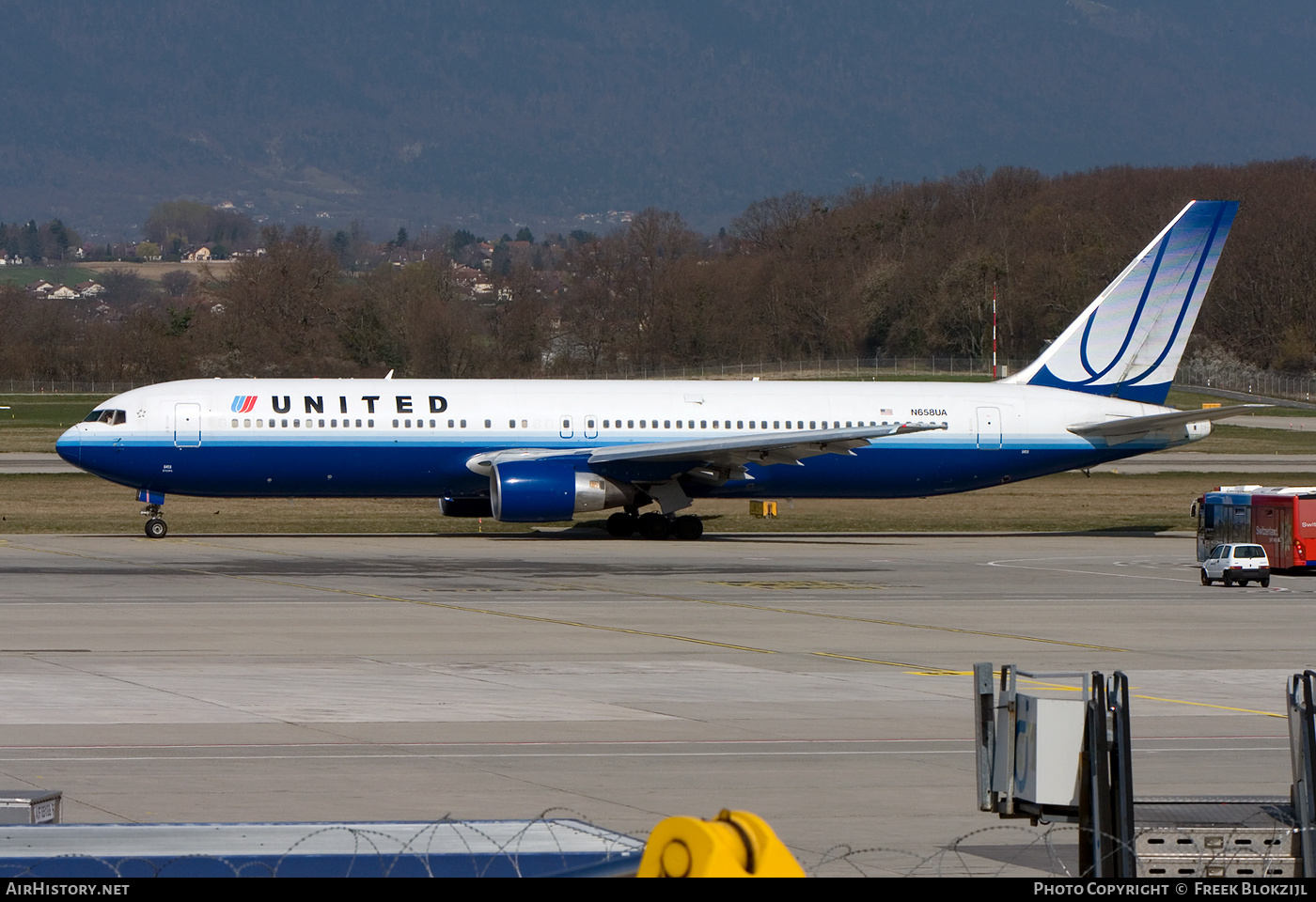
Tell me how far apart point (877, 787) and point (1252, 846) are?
201 inches

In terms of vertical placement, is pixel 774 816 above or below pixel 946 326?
below

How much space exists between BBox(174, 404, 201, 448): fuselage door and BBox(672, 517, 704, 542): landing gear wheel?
42.9ft

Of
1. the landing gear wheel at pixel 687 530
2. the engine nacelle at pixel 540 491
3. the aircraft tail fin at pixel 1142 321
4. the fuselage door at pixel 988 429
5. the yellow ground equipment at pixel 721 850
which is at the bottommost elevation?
the yellow ground equipment at pixel 721 850

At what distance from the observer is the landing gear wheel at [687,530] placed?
4644cm

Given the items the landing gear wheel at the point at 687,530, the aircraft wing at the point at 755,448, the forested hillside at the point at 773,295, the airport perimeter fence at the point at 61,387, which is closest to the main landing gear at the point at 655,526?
the landing gear wheel at the point at 687,530

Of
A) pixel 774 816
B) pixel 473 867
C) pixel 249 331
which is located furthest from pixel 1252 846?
pixel 249 331

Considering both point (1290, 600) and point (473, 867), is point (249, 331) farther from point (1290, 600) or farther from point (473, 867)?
point (473, 867)

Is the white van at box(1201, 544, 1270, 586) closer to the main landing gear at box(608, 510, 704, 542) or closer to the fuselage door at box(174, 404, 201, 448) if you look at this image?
the main landing gear at box(608, 510, 704, 542)

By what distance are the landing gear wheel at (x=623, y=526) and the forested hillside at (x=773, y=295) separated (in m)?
84.1

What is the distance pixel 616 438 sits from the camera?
45125mm

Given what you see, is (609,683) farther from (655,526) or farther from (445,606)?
(655,526)

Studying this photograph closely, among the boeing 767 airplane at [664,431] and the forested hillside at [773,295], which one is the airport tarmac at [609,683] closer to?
the boeing 767 airplane at [664,431]

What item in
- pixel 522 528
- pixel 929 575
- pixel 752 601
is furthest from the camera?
pixel 522 528
